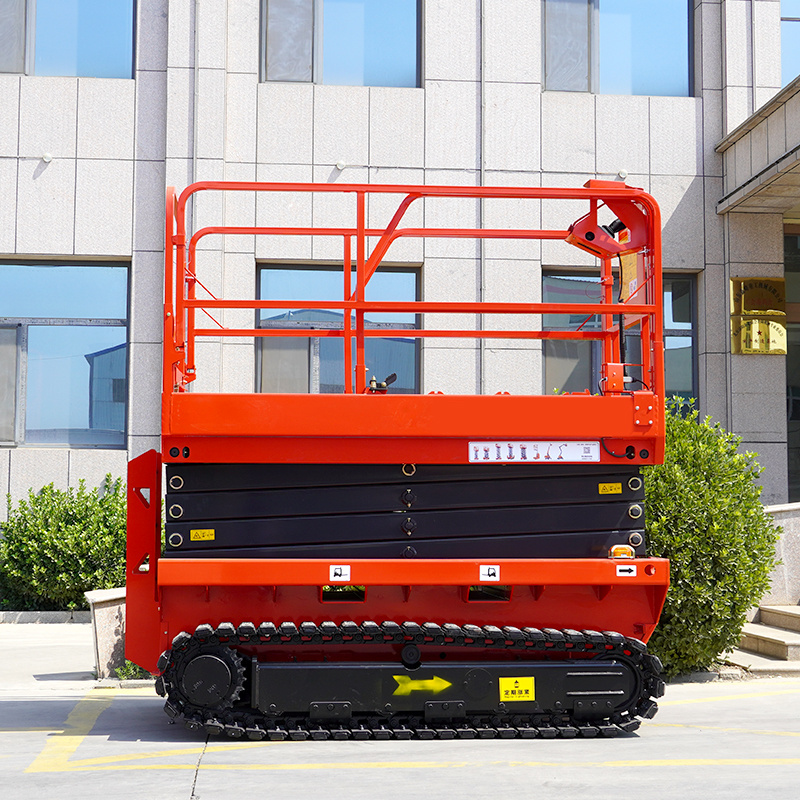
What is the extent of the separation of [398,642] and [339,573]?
2.01ft

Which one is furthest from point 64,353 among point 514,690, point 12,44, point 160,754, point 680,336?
point 514,690

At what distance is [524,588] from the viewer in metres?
6.45

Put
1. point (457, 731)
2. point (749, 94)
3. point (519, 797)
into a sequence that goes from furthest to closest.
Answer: point (749, 94)
point (457, 731)
point (519, 797)

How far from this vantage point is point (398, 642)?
6.30 meters

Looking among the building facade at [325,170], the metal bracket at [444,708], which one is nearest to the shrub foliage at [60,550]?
the building facade at [325,170]

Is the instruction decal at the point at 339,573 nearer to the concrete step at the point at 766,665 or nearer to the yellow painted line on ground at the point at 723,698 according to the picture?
the yellow painted line on ground at the point at 723,698

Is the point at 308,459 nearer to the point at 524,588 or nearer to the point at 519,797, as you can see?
the point at 524,588

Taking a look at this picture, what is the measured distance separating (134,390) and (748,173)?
817 cm

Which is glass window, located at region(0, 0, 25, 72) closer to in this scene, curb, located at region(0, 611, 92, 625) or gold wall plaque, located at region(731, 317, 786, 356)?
curb, located at region(0, 611, 92, 625)

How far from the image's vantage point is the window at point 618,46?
526 inches

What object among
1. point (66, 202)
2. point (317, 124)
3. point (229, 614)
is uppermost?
point (317, 124)

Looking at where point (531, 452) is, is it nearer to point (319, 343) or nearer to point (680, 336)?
point (319, 343)

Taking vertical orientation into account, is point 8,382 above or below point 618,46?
below

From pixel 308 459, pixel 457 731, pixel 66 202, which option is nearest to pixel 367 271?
pixel 308 459
